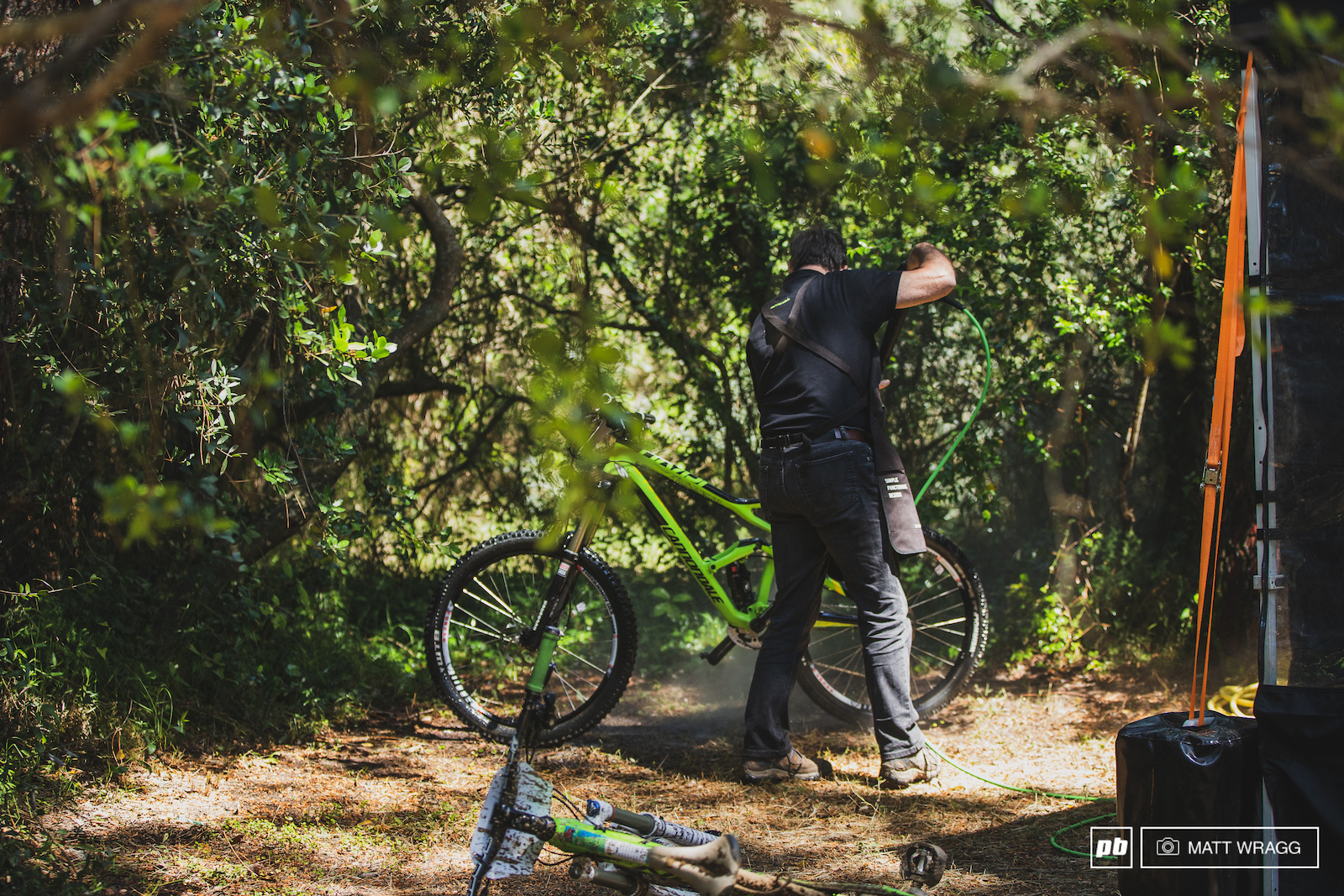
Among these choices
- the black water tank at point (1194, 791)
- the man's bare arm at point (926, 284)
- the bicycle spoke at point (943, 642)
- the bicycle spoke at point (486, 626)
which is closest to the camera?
the black water tank at point (1194, 791)

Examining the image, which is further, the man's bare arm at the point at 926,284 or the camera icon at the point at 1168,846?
the man's bare arm at the point at 926,284

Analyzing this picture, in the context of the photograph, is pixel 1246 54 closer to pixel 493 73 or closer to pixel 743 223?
pixel 493 73

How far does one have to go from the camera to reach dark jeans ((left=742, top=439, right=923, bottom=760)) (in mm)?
3498

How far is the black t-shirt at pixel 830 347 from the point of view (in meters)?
3.52

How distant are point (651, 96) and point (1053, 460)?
288 centimetres

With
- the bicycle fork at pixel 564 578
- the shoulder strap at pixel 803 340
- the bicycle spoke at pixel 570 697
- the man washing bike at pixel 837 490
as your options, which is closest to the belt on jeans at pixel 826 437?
the man washing bike at pixel 837 490

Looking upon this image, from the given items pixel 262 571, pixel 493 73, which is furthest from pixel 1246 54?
pixel 262 571

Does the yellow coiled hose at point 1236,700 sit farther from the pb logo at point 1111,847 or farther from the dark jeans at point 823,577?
the dark jeans at point 823,577

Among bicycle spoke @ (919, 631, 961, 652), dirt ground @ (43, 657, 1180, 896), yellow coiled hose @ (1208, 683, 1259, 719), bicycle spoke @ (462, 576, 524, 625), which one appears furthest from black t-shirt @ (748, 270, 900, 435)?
yellow coiled hose @ (1208, 683, 1259, 719)

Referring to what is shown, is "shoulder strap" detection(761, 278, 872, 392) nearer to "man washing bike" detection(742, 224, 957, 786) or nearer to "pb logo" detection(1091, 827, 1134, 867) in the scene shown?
"man washing bike" detection(742, 224, 957, 786)

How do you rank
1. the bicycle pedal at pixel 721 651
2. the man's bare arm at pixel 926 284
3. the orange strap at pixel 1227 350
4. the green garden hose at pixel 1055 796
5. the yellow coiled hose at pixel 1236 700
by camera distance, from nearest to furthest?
the orange strap at pixel 1227 350
the green garden hose at pixel 1055 796
the man's bare arm at pixel 926 284
the yellow coiled hose at pixel 1236 700
the bicycle pedal at pixel 721 651

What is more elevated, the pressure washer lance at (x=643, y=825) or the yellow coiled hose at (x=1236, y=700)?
the yellow coiled hose at (x=1236, y=700)

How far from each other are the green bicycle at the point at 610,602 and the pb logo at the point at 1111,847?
48.9 inches

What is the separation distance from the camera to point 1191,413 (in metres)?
5.24
